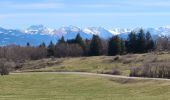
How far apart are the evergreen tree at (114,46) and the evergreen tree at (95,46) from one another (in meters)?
4.27

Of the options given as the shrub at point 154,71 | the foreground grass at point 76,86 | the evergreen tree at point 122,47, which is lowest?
the foreground grass at point 76,86

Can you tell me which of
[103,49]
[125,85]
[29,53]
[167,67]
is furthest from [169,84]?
[29,53]

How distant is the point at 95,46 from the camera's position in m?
140

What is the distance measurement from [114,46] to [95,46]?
806cm

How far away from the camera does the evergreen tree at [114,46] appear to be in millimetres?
132100

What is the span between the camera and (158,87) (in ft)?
149

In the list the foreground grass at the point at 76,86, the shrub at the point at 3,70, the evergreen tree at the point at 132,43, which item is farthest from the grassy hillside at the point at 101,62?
the foreground grass at the point at 76,86

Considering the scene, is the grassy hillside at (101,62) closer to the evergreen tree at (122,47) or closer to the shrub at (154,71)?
the evergreen tree at (122,47)

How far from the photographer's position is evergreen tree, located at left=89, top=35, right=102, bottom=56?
13862cm

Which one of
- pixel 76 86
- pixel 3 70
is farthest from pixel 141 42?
pixel 76 86

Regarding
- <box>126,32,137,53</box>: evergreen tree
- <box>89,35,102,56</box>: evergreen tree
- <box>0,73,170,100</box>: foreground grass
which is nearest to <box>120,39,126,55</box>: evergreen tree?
<box>126,32,137,53</box>: evergreen tree

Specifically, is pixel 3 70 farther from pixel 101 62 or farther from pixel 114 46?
pixel 114 46

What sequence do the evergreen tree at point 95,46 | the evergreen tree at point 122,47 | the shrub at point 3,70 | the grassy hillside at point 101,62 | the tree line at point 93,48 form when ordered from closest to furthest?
the shrub at point 3,70 < the grassy hillside at point 101,62 < the evergreen tree at point 122,47 < the tree line at point 93,48 < the evergreen tree at point 95,46

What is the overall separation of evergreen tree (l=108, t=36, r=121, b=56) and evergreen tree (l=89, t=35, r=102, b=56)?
4.27 meters
